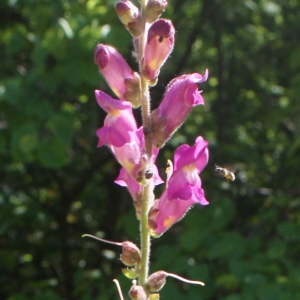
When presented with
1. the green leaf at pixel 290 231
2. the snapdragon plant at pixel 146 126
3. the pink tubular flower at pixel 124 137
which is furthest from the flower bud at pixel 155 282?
the green leaf at pixel 290 231

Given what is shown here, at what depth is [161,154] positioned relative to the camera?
5.13 metres

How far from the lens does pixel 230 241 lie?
10.9 feet

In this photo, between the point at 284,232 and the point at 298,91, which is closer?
the point at 284,232

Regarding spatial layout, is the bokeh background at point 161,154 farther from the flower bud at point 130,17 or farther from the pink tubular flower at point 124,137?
the flower bud at point 130,17

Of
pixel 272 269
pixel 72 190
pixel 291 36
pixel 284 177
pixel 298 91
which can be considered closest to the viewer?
pixel 272 269

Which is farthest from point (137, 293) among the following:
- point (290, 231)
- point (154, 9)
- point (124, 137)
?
point (290, 231)

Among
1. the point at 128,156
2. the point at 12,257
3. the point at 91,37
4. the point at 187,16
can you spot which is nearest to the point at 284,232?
the point at 91,37

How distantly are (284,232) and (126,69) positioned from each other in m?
2.15

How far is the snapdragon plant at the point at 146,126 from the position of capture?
1.52 metres

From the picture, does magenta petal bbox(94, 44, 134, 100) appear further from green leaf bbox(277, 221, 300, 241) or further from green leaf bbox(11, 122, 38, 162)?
green leaf bbox(277, 221, 300, 241)

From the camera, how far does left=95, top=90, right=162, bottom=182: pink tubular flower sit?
1.53 m

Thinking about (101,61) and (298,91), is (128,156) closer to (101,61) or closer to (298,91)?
(101,61)

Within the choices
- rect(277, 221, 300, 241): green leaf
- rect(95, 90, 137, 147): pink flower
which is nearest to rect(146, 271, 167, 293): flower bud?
rect(95, 90, 137, 147): pink flower

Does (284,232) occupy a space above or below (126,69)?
below
